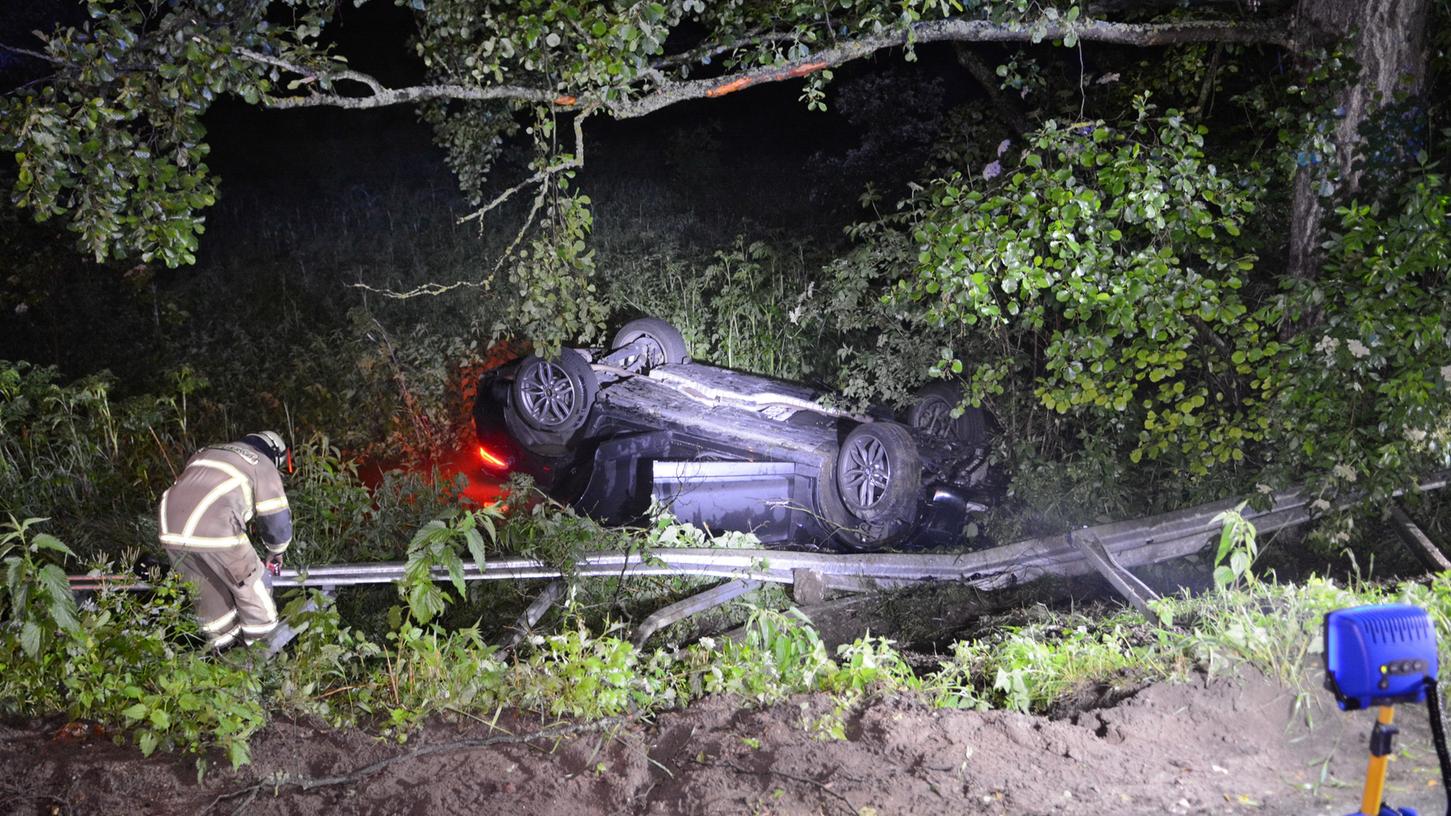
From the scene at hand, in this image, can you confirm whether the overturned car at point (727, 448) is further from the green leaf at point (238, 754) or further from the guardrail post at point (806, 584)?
the green leaf at point (238, 754)

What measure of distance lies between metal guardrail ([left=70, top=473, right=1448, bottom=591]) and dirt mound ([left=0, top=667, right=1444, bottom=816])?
201cm

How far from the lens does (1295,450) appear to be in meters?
6.19

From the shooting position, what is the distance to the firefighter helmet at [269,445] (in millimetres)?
5945

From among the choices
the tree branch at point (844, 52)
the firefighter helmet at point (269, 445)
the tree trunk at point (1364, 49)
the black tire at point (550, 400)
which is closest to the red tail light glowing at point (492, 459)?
the black tire at point (550, 400)

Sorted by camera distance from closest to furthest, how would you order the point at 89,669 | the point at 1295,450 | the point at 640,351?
the point at 89,669
the point at 1295,450
the point at 640,351

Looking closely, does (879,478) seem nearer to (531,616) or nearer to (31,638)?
(531,616)

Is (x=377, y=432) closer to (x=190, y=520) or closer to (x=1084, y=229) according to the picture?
(x=190, y=520)

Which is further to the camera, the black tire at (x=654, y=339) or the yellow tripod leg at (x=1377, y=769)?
the black tire at (x=654, y=339)

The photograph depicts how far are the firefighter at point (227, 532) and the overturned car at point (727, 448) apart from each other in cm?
255

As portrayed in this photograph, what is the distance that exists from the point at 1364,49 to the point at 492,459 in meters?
6.57

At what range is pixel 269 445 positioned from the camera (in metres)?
6.00

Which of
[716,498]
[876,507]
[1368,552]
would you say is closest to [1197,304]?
[1368,552]

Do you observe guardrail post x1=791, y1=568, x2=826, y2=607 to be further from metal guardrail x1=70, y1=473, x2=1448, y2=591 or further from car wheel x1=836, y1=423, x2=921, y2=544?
car wheel x1=836, y1=423, x2=921, y2=544

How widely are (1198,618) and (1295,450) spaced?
1.90 metres
